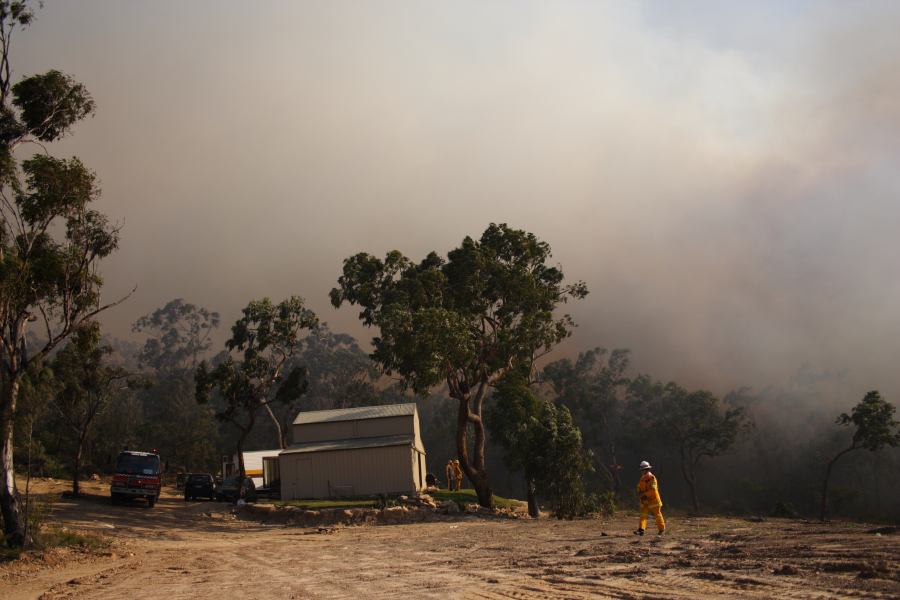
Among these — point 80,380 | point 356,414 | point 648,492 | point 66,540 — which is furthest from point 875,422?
point 80,380

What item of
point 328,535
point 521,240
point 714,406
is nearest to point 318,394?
point 714,406

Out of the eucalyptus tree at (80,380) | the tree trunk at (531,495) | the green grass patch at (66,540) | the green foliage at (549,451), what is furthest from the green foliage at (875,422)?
the eucalyptus tree at (80,380)

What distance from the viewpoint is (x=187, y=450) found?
7006 centimetres

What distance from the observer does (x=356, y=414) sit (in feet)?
160

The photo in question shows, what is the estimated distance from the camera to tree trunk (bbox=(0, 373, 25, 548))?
19.5 metres

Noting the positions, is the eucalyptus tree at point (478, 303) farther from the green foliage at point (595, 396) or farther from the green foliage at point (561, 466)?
the green foliage at point (595, 396)

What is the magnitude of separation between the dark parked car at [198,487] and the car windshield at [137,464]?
347 inches

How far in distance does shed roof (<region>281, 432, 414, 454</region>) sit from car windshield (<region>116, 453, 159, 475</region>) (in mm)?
7789

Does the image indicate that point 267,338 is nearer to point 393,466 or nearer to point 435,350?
point 393,466

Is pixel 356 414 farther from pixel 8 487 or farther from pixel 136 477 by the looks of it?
pixel 8 487

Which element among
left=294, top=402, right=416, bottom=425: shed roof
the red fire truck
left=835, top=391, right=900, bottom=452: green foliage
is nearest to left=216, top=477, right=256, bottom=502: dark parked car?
left=294, top=402, right=416, bottom=425: shed roof

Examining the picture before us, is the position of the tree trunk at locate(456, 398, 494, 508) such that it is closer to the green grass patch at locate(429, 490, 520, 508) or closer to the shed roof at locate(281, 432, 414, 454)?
the green grass patch at locate(429, 490, 520, 508)

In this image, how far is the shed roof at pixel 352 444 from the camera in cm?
4244

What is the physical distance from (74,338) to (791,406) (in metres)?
86.4
